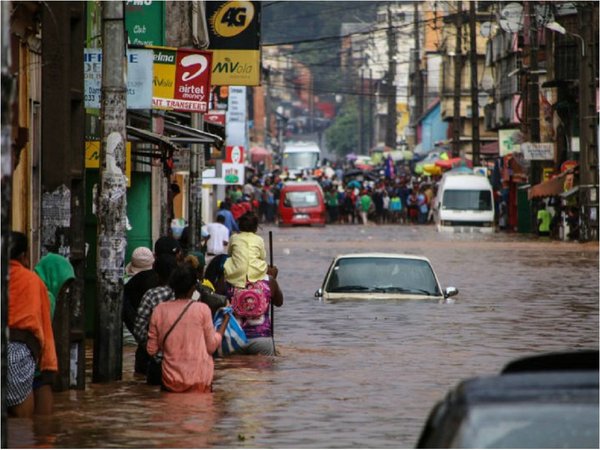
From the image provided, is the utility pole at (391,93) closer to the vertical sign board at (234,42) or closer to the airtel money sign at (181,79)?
the vertical sign board at (234,42)

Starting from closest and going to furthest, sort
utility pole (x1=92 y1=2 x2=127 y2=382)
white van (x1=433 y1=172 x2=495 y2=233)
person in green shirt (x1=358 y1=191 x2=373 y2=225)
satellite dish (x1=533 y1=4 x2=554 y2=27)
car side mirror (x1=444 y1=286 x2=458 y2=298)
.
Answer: utility pole (x1=92 y1=2 x2=127 y2=382) < car side mirror (x1=444 y1=286 x2=458 y2=298) < satellite dish (x1=533 y1=4 x2=554 y2=27) < white van (x1=433 y1=172 x2=495 y2=233) < person in green shirt (x1=358 y1=191 x2=373 y2=225)

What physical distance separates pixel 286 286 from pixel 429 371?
14718 millimetres

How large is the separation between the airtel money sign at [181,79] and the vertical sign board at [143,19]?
222 centimetres

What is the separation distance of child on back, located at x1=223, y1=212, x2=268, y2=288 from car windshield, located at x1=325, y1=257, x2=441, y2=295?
5308mm

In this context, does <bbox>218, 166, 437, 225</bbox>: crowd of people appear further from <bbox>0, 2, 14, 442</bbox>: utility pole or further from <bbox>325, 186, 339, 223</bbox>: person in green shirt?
<bbox>0, 2, 14, 442</bbox>: utility pole

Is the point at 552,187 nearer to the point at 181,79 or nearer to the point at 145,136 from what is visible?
the point at 181,79

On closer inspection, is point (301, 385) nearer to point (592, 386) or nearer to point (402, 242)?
point (592, 386)

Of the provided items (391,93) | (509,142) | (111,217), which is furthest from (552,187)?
(391,93)

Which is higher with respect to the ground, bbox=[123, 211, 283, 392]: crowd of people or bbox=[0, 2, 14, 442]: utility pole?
bbox=[0, 2, 14, 442]: utility pole

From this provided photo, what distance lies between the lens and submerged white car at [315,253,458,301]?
967 inches

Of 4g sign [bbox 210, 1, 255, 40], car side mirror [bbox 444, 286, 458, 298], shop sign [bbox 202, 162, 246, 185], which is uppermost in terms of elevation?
4g sign [bbox 210, 1, 255, 40]

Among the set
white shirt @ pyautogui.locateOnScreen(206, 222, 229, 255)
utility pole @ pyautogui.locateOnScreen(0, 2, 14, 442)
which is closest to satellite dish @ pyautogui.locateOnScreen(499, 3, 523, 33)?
white shirt @ pyautogui.locateOnScreen(206, 222, 229, 255)

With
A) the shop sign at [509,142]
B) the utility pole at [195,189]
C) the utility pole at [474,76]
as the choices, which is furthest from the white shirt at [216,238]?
the shop sign at [509,142]

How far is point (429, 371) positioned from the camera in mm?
17672
